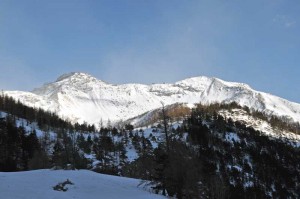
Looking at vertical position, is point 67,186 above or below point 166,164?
below

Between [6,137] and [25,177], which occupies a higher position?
[6,137]

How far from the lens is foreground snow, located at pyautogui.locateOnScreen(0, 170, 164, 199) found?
28641 millimetres

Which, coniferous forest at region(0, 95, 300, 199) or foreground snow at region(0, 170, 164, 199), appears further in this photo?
coniferous forest at region(0, 95, 300, 199)

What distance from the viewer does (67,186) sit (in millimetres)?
34812

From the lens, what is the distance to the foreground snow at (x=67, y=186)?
2864cm

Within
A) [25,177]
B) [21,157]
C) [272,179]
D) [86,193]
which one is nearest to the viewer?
[86,193]

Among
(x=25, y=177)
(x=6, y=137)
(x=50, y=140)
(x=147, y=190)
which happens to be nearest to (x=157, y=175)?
(x=147, y=190)

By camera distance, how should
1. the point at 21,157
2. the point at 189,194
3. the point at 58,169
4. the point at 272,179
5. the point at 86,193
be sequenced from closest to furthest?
the point at 86,193, the point at 189,194, the point at 58,169, the point at 21,157, the point at 272,179

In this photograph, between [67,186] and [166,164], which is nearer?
[67,186]

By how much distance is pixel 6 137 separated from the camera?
392 feet

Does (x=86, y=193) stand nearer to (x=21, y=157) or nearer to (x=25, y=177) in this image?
(x=25, y=177)

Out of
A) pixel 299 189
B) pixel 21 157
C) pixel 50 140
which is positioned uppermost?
pixel 50 140

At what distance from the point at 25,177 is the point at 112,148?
511 ft

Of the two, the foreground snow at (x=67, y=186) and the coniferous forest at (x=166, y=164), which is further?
the coniferous forest at (x=166, y=164)
